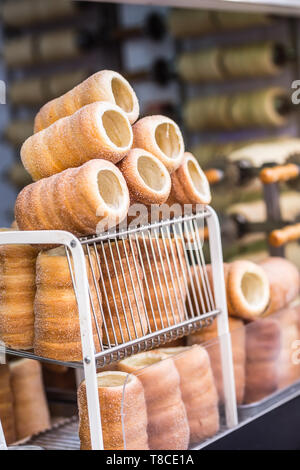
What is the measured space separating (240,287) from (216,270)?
13 cm

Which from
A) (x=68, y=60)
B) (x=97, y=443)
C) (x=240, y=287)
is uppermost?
(x=68, y=60)

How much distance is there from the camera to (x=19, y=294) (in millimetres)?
1388

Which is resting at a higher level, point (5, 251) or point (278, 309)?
point (5, 251)

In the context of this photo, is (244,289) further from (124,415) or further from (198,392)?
(124,415)

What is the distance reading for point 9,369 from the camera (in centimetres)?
174

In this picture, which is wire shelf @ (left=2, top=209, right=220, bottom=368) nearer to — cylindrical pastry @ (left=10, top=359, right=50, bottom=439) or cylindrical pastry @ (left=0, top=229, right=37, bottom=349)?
cylindrical pastry @ (left=0, top=229, right=37, bottom=349)

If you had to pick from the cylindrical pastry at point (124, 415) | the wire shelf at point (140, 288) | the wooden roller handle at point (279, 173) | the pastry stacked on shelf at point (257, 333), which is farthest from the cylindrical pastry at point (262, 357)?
the wooden roller handle at point (279, 173)

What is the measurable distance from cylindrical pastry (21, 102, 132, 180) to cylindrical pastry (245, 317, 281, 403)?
526 mm

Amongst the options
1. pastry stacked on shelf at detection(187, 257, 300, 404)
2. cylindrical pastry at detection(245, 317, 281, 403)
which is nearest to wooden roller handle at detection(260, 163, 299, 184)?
pastry stacked on shelf at detection(187, 257, 300, 404)

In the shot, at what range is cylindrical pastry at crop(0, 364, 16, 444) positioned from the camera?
5.54 ft

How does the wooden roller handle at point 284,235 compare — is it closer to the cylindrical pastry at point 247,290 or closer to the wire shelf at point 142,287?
the cylindrical pastry at point 247,290

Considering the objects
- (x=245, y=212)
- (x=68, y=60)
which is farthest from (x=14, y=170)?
(x=245, y=212)
